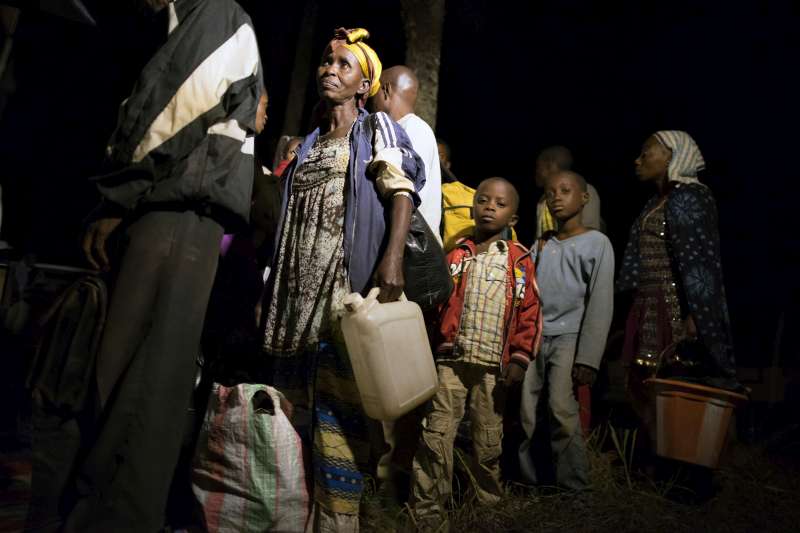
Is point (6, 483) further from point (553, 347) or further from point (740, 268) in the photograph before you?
point (740, 268)

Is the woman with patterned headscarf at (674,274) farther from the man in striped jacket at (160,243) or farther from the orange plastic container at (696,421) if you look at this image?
the man in striped jacket at (160,243)

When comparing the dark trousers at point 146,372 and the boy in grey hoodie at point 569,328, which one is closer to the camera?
the dark trousers at point 146,372

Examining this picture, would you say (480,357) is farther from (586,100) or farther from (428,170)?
(586,100)

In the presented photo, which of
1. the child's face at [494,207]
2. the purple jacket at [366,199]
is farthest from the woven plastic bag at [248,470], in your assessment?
the child's face at [494,207]

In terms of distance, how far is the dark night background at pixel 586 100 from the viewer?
6945mm

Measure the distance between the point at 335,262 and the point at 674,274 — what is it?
101 inches

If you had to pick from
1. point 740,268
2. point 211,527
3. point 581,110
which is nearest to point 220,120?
point 211,527

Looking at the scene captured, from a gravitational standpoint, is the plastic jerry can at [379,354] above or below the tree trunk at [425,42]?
below

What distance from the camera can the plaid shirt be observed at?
345 centimetres

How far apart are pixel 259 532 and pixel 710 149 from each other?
24.3 feet

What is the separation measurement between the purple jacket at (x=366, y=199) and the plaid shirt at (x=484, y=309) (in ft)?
3.06

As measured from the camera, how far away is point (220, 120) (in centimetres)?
243

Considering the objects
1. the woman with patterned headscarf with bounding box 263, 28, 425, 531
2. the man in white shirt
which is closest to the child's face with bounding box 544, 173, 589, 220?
the man in white shirt

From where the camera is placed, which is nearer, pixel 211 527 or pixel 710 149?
pixel 211 527
